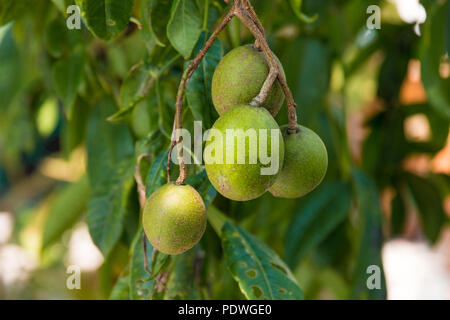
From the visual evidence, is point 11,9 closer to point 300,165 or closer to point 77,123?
point 77,123

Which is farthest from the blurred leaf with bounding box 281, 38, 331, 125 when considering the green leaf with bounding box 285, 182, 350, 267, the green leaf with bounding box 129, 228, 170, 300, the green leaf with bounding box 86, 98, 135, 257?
the green leaf with bounding box 129, 228, 170, 300

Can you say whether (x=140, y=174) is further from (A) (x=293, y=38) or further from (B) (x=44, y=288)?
(B) (x=44, y=288)

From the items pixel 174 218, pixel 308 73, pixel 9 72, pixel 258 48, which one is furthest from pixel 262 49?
pixel 9 72

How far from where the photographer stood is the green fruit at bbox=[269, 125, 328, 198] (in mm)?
448

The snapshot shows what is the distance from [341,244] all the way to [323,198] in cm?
21

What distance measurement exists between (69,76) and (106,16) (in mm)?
252

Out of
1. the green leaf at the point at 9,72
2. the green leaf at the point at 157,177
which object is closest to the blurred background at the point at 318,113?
the green leaf at the point at 9,72

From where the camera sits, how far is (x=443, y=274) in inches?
117

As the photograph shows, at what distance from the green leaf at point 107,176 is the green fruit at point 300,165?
0.26 meters

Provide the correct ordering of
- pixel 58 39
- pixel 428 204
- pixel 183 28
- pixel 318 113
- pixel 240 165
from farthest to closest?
1. pixel 428 204
2. pixel 318 113
3. pixel 58 39
4. pixel 183 28
5. pixel 240 165

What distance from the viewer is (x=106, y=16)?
50 centimetres

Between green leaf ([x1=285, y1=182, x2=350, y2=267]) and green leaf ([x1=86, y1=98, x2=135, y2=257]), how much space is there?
32cm

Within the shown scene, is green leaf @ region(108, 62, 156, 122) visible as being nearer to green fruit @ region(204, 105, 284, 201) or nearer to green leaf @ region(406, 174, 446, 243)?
green fruit @ region(204, 105, 284, 201)
